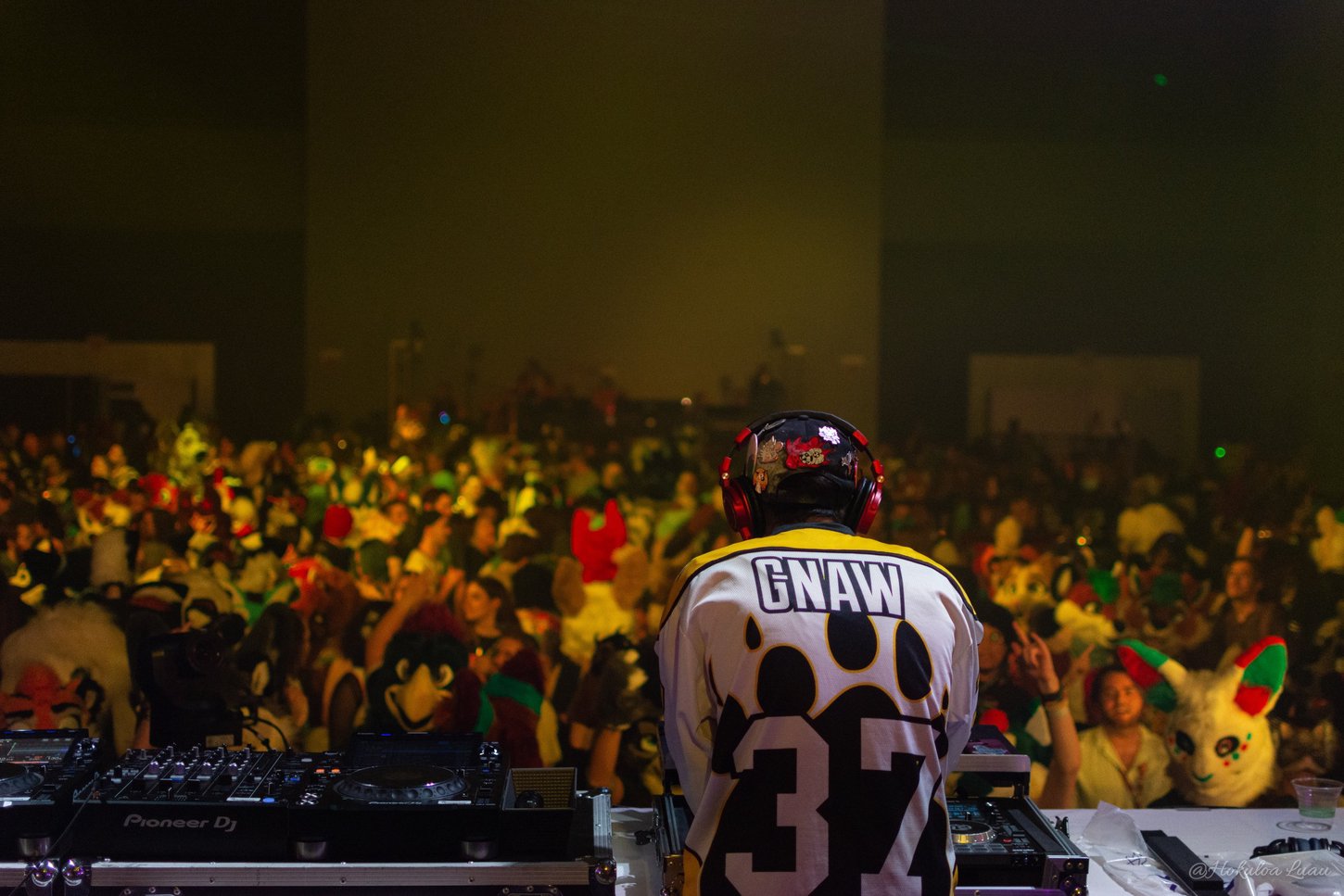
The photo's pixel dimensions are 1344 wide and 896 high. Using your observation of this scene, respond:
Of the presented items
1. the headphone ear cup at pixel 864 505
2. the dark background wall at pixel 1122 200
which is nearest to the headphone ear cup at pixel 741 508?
the headphone ear cup at pixel 864 505

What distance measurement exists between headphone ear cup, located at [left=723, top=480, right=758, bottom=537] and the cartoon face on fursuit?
1434 mm

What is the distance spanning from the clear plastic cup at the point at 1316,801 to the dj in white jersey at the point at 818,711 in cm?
143

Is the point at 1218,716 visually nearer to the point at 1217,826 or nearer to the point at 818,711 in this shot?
the point at 1217,826

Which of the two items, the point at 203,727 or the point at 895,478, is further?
the point at 895,478

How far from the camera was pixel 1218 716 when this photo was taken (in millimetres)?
3174

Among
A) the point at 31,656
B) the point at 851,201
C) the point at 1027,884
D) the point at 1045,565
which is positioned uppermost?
the point at 851,201

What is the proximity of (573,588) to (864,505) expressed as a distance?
1.09 metres

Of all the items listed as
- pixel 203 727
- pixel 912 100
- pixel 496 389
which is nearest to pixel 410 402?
pixel 496 389

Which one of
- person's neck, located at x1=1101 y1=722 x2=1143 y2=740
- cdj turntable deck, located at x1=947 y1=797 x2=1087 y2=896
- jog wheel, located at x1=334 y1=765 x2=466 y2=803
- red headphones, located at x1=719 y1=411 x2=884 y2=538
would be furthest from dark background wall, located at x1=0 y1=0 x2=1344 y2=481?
cdj turntable deck, located at x1=947 y1=797 x2=1087 y2=896

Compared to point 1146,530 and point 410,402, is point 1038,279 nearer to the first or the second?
point 1146,530

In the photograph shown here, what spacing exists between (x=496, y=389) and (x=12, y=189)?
4.16ft

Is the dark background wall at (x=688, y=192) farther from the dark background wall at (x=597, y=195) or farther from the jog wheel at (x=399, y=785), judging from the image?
the jog wheel at (x=399, y=785)

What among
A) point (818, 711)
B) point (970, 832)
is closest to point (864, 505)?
point (818, 711)

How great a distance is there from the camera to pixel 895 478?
10.2 ft
